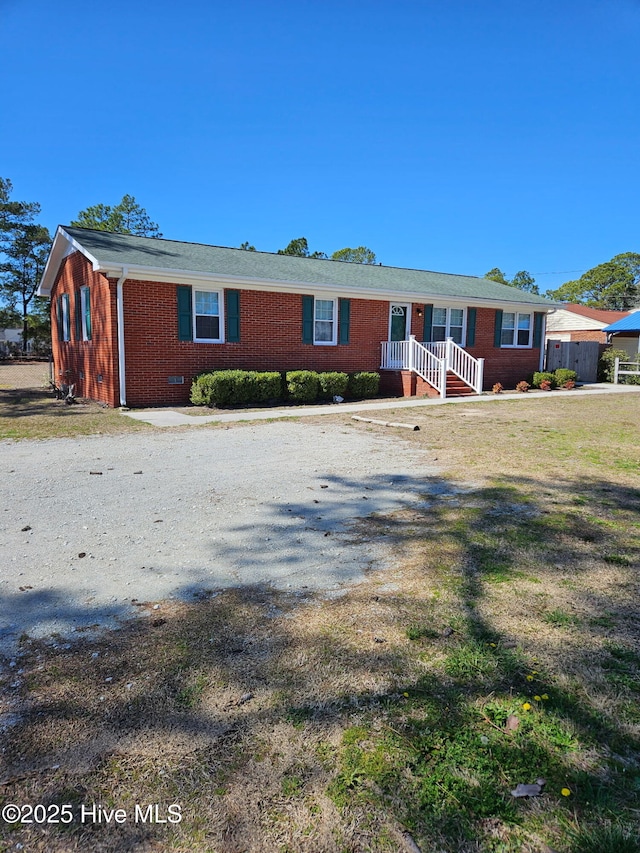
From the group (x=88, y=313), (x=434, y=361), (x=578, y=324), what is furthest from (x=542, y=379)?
(x=578, y=324)

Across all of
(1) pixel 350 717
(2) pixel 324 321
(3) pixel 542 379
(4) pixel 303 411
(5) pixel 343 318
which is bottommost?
(1) pixel 350 717

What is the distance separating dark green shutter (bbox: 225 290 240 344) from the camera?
14000mm

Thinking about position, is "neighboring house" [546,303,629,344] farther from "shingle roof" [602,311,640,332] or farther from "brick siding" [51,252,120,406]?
"brick siding" [51,252,120,406]

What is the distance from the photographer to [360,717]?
6.76 feet

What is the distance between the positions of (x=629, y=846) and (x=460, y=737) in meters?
0.57

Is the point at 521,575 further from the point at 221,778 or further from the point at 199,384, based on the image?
the point at 199,384

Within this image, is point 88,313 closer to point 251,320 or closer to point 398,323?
point 251,320

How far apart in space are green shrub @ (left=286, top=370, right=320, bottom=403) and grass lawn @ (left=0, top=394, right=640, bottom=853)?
10.5 m

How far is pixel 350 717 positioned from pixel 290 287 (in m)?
13.7

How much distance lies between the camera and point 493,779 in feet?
5.82

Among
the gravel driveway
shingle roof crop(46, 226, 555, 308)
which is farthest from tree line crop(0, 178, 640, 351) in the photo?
the gravel driveway

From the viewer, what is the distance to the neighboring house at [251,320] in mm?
12922

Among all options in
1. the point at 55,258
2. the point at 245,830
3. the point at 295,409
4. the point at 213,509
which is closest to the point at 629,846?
the point at 245,830

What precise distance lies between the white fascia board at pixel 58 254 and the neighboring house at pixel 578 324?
28.2 meters
